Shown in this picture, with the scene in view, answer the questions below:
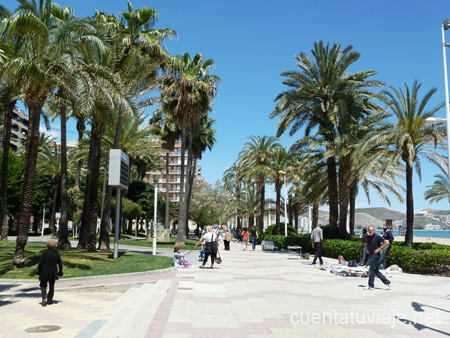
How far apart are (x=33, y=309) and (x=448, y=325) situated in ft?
26.8

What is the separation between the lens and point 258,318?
6777mm

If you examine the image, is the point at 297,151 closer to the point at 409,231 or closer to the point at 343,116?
the point at 343,116

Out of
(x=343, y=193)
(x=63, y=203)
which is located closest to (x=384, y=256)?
(x=343, y=193)

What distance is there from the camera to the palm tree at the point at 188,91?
86.9 feet

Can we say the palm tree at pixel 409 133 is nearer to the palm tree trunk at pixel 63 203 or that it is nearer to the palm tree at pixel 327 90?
the palm tree at pixel 327 90

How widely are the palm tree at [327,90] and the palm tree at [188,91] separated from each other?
589 cm

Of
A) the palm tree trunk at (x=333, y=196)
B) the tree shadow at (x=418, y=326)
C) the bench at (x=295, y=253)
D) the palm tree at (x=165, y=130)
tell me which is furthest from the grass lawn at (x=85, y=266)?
the palm tree at (x=165, y=130)

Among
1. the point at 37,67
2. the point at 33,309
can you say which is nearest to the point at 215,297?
the point at 33,309

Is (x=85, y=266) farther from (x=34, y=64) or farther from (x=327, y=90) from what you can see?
(x=327, y=90)

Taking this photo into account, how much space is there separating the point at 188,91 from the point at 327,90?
9.45 metres

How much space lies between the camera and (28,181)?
13656 mm

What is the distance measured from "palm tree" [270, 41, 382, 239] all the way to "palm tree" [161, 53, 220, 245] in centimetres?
589

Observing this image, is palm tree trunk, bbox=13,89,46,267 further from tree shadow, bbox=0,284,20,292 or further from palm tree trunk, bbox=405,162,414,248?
palm tree trunk, bbox=405,162,414,248

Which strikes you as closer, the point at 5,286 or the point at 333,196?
the point at 5,286
